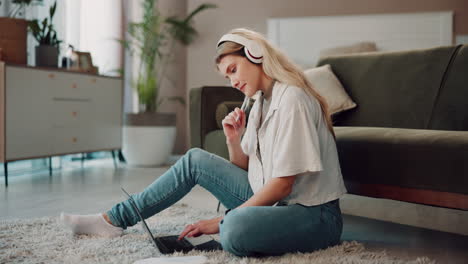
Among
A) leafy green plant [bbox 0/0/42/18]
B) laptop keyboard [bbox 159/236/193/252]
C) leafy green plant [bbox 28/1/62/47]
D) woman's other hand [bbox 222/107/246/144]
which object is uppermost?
leafy green plant [bbox 0/0/42/18]

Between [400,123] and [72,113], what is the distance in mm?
2477

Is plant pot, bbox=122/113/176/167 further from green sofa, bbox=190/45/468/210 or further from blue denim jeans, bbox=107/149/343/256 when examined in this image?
blue denim jeans, bbox=107/149/343/256

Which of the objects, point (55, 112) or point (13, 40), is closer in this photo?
point (13, 40)

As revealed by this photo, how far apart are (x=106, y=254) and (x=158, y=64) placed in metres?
3.84

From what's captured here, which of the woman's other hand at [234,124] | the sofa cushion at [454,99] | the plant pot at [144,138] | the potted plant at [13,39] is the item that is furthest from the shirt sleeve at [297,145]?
the plant pot at [144,138]

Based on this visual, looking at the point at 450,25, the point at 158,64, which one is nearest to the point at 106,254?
the point at 158,64

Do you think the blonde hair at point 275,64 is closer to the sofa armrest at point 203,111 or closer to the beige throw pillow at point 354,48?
the sofa armrest at point 203,111

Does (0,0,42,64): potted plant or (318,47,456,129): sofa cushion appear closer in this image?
(318,47,456,129): sofa cushion

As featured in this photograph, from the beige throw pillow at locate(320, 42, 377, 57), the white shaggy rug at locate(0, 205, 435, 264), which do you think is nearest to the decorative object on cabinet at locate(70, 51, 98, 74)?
the white shaggy rug at locate(0, 205, 435, 264)

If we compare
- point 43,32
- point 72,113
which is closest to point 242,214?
point 72,113

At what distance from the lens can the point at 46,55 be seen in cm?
347

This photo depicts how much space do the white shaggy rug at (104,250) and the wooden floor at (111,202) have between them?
21cm

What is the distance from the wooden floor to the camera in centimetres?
167

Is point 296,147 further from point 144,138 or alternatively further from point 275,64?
point 144,138
